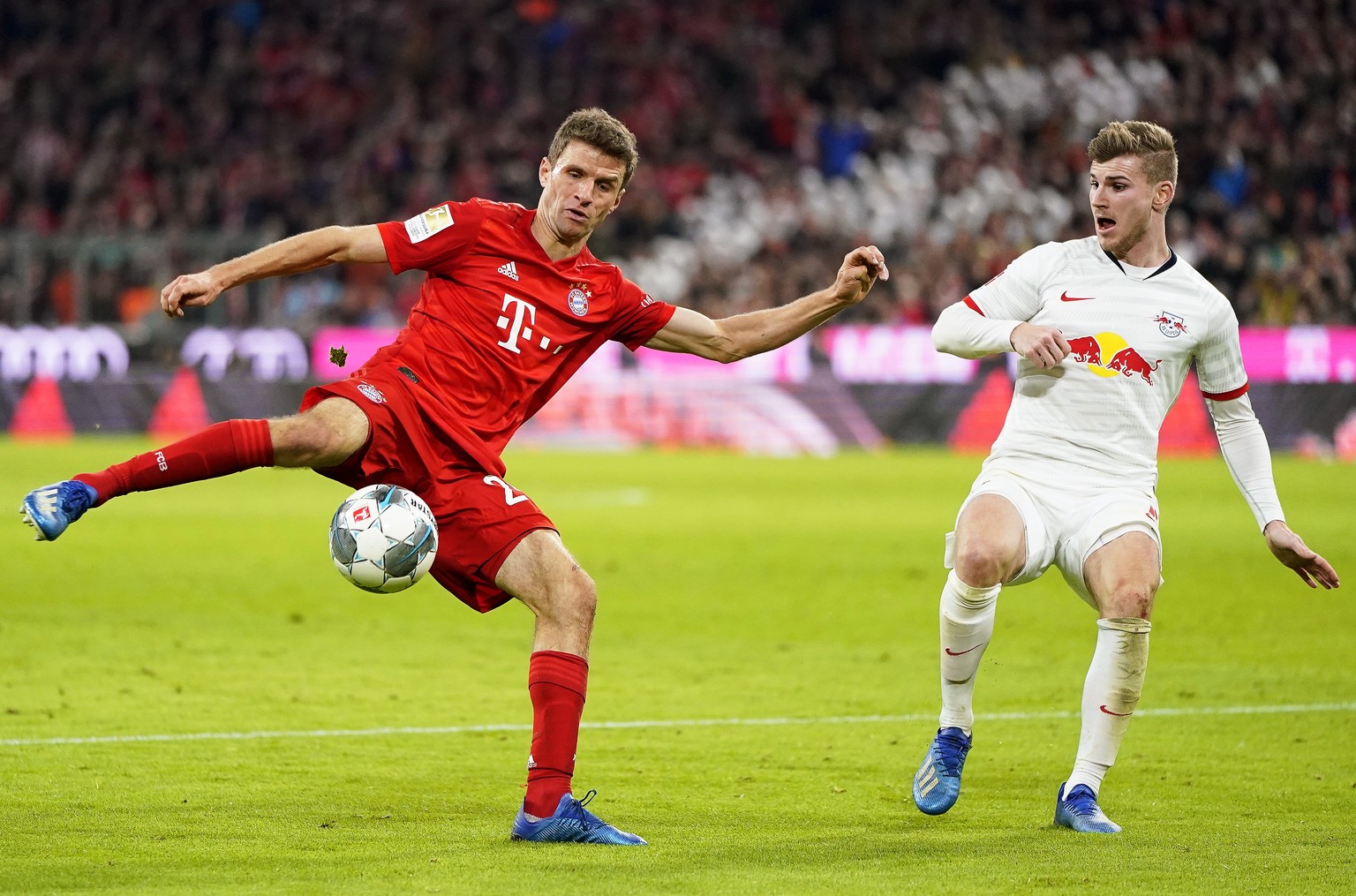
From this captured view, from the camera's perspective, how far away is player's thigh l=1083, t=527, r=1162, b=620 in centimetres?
553

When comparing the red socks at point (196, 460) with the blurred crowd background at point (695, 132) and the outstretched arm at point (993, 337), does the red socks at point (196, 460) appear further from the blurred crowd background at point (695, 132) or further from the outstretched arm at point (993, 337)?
the blurred crowd background at point (695, 132)

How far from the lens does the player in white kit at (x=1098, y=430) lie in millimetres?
5641

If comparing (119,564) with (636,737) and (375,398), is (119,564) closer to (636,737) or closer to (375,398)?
(636,737)

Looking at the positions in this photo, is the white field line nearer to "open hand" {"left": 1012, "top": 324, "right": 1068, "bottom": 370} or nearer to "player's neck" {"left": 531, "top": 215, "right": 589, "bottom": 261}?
"player's neck" {"left": 531, "top": 215, "right": 589, "bottom": 261}

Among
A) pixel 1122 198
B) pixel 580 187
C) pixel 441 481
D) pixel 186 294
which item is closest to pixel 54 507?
pixel 186 294

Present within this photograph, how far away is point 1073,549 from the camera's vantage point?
5770 mm

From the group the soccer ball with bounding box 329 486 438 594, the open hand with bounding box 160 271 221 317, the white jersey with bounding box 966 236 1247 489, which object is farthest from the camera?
the white jersey with bounding box 966 236 1247 489

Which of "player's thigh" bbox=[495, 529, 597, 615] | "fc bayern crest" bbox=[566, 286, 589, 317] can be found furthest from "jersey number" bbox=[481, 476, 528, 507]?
"fc bayern crest" bbox=[566, 286, 589, 317]

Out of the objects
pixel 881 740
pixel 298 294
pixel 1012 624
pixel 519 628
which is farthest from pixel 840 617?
pixel 298 294

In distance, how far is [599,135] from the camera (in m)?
5.67

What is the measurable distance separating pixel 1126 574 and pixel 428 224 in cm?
249

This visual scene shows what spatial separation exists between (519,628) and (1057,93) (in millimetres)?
19914

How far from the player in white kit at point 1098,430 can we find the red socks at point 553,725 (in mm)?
1213

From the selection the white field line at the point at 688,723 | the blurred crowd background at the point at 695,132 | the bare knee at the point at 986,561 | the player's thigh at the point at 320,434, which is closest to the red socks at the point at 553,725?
the player's thigh at the point at 320,434
